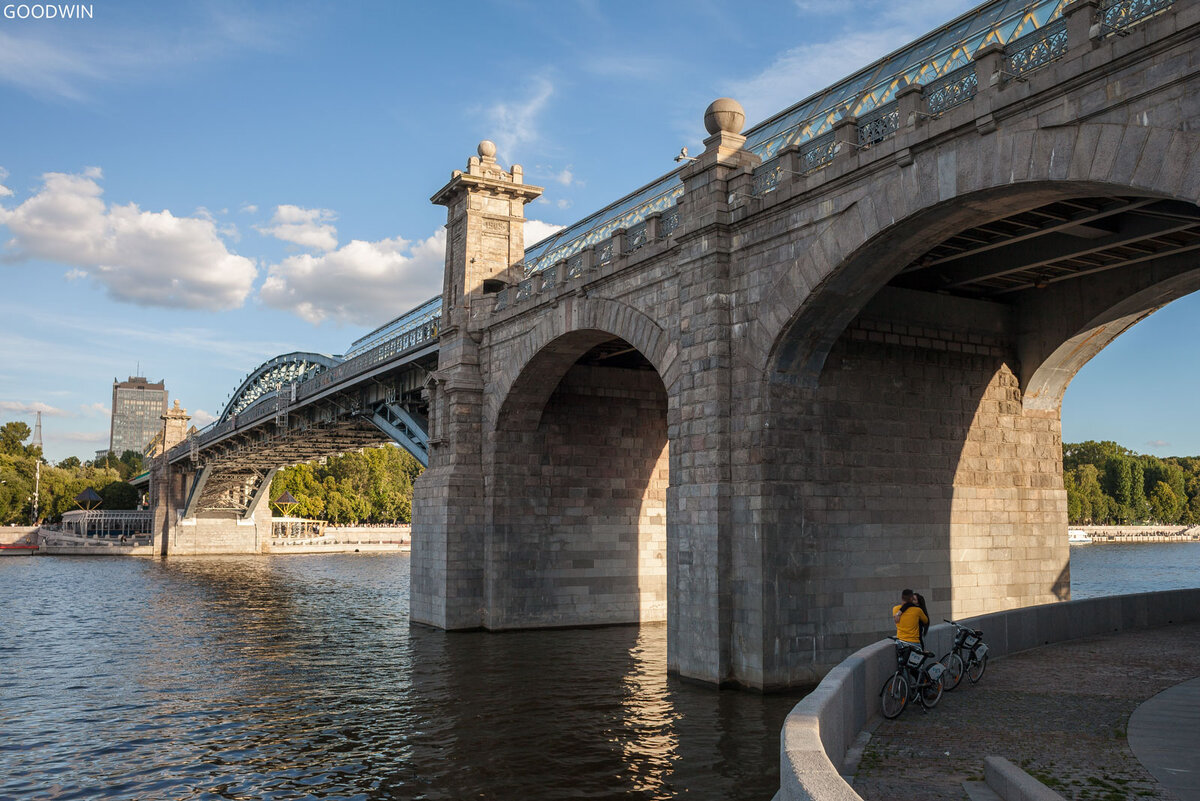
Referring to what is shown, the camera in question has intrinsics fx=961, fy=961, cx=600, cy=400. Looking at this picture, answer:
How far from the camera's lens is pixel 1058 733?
398 inches

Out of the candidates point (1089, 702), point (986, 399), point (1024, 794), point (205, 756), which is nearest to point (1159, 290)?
point (986, 399)

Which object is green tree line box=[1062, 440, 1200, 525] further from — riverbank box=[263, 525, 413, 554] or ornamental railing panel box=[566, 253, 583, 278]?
ornamental railing panel box=[566, 253, 583, 278]

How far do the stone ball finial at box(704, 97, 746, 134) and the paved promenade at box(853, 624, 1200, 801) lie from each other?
10713 mm

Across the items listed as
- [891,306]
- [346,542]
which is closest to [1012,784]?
[891,306]

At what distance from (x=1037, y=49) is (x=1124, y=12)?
1227mm

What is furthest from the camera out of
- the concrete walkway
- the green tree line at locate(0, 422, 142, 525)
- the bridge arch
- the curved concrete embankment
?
the green tree line at locate(0, 422, 142, 525)

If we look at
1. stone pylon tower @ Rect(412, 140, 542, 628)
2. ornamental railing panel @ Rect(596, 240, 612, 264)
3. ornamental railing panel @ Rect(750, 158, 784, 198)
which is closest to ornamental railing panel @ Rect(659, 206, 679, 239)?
ornamental railing panel @ Rect(596, 240, 612, 264)

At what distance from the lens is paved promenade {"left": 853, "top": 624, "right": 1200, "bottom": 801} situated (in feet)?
27.3

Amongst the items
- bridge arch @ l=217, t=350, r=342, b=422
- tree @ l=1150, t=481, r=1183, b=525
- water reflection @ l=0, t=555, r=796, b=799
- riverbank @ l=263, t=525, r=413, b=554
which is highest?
bridge arch @ l=217, t=350, r=342, b=422

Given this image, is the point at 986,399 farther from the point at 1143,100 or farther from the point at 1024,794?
the point at 1024,794

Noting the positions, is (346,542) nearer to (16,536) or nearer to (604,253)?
(16,536)

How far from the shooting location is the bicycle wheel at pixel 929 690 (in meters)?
11.4

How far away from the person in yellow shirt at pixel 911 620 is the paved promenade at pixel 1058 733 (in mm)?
890

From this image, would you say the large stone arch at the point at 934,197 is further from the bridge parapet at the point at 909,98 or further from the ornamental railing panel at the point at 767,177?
the ornamental railing panel at the point at 767,177
